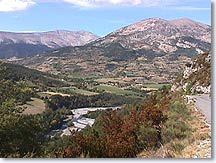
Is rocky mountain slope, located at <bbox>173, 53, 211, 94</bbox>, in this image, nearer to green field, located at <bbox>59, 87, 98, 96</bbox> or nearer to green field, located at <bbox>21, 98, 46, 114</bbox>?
green field, located at <bbox>21, 98, 46, 114</bbox>

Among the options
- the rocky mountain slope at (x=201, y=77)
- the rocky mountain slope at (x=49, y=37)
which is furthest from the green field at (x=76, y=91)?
the rocky mountain slope at (x=201, y=77)

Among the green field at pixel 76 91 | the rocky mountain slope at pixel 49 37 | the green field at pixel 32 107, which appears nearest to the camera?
the rocky mountain slope at pixel 49 37

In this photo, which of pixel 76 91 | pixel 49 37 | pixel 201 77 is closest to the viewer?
pixel 201 77

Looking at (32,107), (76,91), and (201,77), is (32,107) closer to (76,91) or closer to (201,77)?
(201,77)

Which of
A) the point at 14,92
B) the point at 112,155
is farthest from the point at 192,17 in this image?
the point at 14,92

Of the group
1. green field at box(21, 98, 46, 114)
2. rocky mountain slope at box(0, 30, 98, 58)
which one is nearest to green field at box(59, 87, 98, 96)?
rocky mountain slope at box(0, 30, 98, 58)

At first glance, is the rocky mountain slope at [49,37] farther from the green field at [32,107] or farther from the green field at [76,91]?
the green field at [76,91]

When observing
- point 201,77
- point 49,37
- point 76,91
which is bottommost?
point 76,91

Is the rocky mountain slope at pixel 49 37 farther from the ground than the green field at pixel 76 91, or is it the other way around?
the rocky mountain slope at pixel 49 37

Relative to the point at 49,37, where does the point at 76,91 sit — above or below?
below

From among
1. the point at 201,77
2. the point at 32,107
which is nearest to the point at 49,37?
the point at 32,107

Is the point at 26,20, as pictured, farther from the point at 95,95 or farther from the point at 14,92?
the point at 95,95
